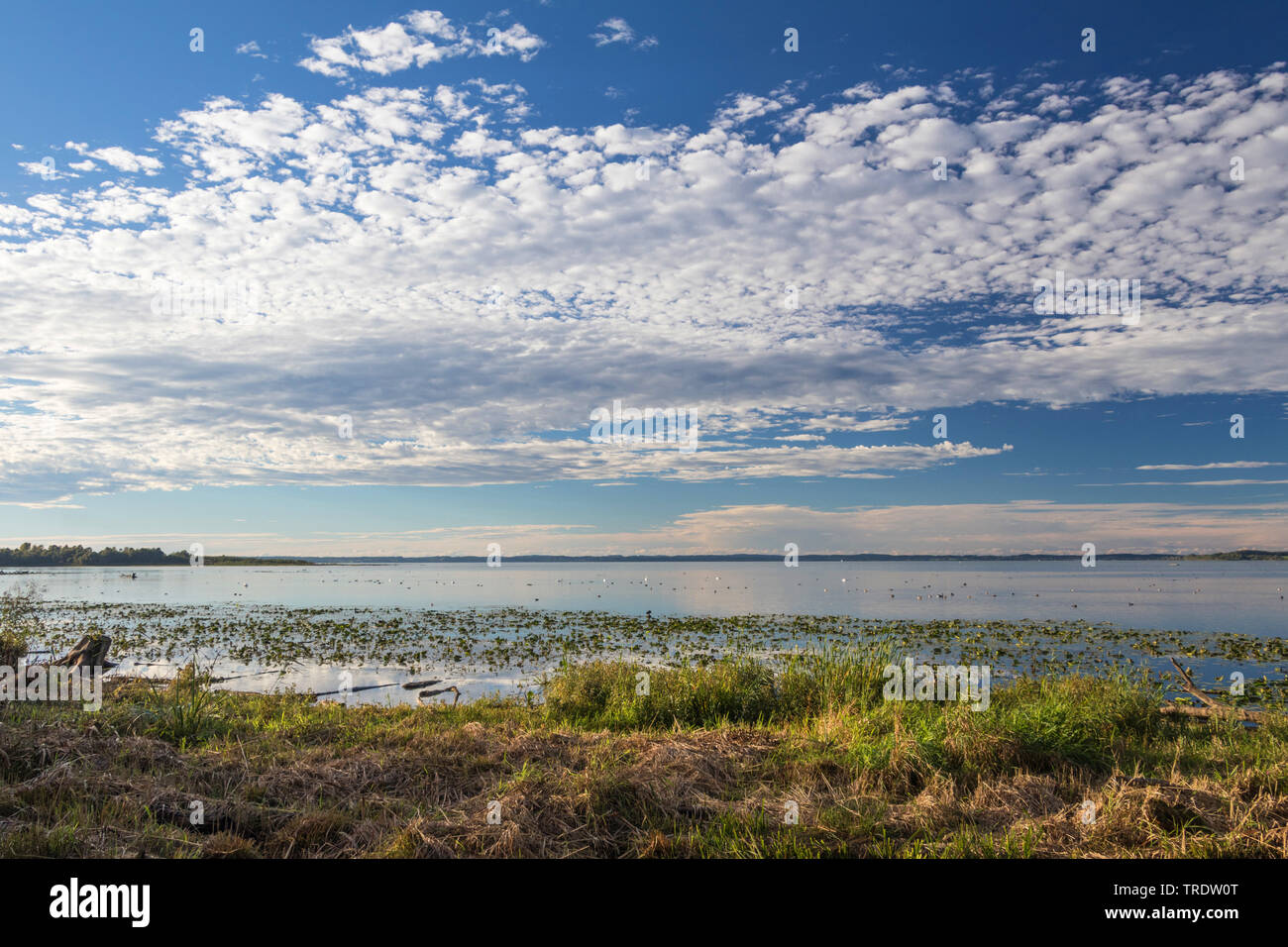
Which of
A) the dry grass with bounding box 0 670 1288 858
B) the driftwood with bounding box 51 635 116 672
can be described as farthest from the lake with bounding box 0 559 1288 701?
the dry grass with bounding box 0 670 1288 858

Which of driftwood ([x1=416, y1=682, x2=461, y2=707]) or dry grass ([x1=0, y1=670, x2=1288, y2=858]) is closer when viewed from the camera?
dry grass ([x1=0, y1=670, x2=1288, y2=858])

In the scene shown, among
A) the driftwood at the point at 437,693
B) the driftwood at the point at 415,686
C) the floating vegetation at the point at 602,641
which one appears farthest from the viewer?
the floating vegetation at the point at 602,641

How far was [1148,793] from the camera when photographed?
5809 millimetres

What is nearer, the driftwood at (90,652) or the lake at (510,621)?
the driftwood at (90,652)

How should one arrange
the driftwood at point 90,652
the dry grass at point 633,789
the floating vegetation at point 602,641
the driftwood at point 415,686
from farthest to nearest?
the floating vegetation at point 602,641, the driftwood at point 415,686, the driftwood at point 90,652, the dry grass at point 633,789

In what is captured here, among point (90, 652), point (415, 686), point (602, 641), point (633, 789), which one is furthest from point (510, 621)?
point (633, 789)

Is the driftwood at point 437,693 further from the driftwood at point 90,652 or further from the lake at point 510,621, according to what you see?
the driftwood at point 90,652

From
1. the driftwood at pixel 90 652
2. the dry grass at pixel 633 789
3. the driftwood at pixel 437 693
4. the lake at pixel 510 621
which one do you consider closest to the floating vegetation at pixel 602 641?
the lake at pixel 510 621

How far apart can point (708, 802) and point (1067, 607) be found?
39136 millimetres

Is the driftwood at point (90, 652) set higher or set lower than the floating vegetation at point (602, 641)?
higher

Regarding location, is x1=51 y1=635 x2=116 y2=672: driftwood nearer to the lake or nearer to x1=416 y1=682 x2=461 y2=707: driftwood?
the lake

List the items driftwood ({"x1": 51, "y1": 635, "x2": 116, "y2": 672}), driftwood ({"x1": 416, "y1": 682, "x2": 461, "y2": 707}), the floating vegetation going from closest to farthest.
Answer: driftwood ({"x1": 51, "y1": 635, "x2": 116, "y2": 672}) < driftwood ({"x1": 416, "y1": 682, "x2": 461, "y2": 707}) < the floating vegetation
